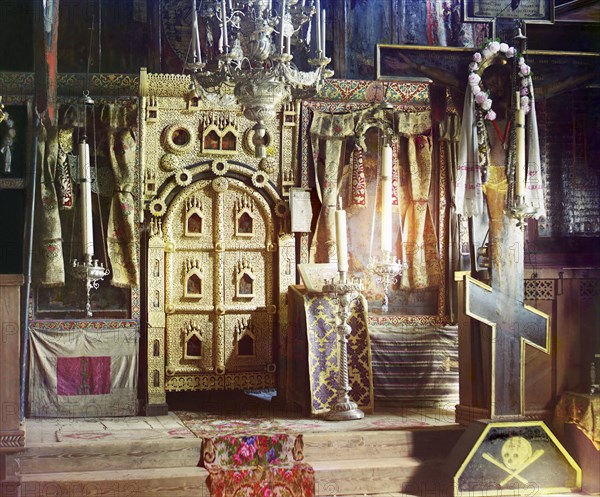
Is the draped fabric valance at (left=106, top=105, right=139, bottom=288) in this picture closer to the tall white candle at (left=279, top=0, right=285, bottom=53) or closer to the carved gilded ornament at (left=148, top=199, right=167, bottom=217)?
the carved gilded ornament at (left=148, top=199, right=167, bottom=217)

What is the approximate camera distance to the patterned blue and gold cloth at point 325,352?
8.39m

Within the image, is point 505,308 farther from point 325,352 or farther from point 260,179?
point 260,179

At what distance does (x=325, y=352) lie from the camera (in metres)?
8.46

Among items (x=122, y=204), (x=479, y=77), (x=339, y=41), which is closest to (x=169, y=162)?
(x=122, y=204)

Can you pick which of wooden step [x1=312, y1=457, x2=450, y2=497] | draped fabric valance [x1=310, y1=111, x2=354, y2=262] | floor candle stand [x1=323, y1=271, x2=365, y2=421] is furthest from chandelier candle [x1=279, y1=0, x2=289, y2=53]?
draped fabric valance [x1=310, y1=111, x2=354, y2=262]

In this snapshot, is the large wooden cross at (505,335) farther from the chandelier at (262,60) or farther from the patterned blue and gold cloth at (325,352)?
the chandelier at (262,60)

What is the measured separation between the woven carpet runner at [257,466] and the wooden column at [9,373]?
1335 millimetres

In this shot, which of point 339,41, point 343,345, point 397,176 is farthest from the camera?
point 397,176

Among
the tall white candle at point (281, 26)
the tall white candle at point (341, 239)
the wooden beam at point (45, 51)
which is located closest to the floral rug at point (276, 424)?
the tall white candle at point (341, 239)

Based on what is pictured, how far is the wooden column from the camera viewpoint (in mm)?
6551

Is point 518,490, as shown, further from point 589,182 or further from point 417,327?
point 589,182

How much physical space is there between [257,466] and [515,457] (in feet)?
6.09

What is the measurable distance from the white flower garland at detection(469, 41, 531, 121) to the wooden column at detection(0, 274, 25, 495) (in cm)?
353

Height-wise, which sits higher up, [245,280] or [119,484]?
[245,280]
